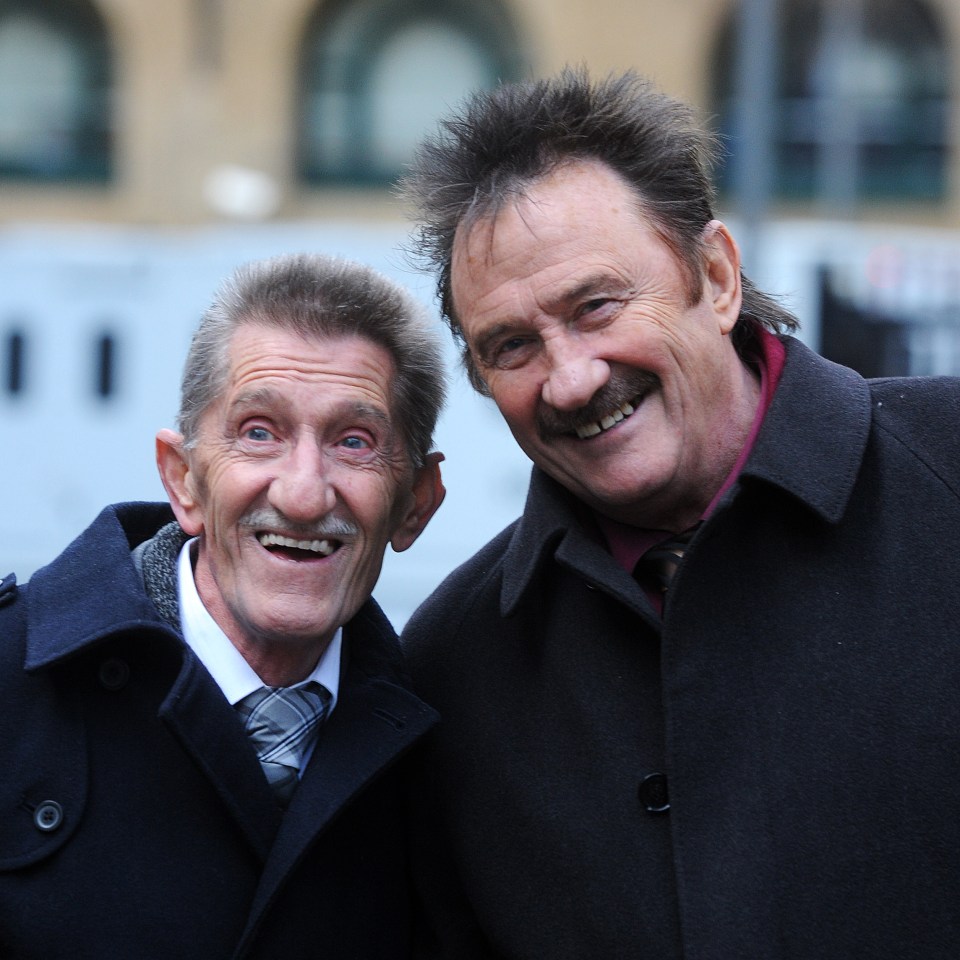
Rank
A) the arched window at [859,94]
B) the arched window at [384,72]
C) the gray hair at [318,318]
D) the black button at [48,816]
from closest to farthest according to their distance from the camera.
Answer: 1. the black button at [48,816]
2. the gray hair at [318,318]
3. the arched window at [859,94]
4. the arched window at [384,72]

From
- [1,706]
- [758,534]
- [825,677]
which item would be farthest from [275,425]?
[825,677]

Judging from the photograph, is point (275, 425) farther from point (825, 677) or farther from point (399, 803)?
point (825, 677)

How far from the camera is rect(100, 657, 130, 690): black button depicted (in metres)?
2.63

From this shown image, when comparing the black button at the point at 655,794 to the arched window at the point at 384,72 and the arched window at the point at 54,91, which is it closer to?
the arched window at the point at 384,72

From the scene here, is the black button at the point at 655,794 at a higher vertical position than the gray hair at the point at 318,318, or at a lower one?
lower

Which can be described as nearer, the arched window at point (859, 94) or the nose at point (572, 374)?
the nose at point (572, 374)

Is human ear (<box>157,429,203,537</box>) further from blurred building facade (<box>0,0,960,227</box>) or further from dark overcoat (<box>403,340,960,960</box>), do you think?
blurred building facade (<box>0,0,960,227</box>)

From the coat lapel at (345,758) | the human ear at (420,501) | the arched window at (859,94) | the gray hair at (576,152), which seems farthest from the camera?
the arched window at (859,94)

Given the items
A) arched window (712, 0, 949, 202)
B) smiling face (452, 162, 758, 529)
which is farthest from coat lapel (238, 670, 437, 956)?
arched window (712, 0, 949, 202)

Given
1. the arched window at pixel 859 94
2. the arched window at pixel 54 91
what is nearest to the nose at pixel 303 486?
the arched window at pixel 859 94

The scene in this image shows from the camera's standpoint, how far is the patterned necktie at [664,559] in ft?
8.91

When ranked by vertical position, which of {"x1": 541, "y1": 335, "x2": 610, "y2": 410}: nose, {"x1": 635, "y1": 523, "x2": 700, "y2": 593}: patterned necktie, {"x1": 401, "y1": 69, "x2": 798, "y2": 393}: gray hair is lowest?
{"x1": 635, "y1": 523, "x2": 700, "y2": 593}: patterned necktie

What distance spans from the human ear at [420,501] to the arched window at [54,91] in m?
14.8

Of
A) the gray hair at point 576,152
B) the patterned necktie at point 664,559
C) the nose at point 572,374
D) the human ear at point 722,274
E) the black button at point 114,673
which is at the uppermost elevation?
the gray hair at point 576,152
